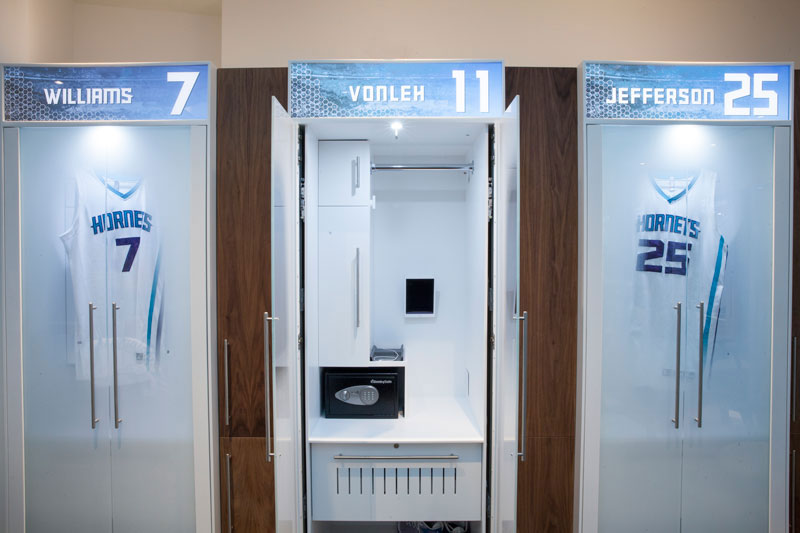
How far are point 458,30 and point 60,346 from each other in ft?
8.98

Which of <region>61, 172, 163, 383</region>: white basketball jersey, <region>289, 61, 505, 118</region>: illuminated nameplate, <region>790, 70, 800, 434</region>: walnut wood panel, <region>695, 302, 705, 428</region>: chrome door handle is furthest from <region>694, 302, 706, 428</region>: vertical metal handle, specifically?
<region>61, 172, 163, 383</region>: white basketball jersey

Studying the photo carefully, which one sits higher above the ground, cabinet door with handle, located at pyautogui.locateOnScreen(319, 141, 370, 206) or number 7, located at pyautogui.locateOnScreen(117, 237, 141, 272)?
cabinet door with handle, located at pyautogui.locateOnScreen(319, 141, 370, 206)

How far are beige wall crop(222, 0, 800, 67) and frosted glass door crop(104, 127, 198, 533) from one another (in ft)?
3.24

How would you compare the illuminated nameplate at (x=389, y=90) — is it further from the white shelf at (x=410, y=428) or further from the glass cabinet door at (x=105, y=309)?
the white shelf at (x=410, y=428)

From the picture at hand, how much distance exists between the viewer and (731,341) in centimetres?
193

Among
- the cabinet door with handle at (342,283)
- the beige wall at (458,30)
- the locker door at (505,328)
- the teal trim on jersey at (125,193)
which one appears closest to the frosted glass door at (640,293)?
the locker door at (505,328)

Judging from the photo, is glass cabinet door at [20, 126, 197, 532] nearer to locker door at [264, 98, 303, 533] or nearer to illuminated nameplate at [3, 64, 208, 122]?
illuminated nameplate at [3, 64, 208, 122]

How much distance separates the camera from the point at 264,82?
195 cm

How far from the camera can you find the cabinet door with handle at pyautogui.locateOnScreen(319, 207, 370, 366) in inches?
94.5

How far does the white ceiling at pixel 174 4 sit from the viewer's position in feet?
8.88

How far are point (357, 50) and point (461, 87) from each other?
1.02 metres

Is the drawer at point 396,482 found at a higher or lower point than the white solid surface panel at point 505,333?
lower

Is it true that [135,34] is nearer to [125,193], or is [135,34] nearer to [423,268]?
[125,193]

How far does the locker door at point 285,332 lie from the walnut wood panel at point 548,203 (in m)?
1.05
